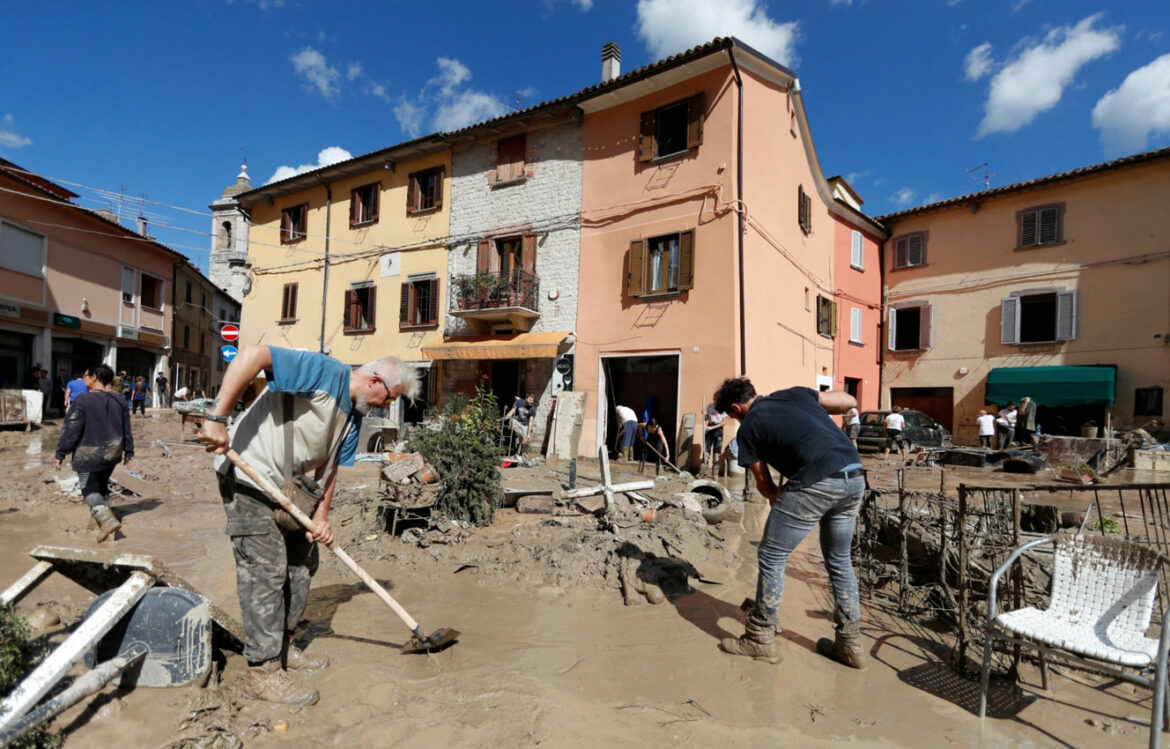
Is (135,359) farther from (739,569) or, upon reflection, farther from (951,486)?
(951,486)

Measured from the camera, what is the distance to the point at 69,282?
20.2 m

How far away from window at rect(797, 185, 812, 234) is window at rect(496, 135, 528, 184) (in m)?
8.08

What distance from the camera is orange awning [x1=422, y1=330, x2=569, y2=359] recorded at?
1507 cm

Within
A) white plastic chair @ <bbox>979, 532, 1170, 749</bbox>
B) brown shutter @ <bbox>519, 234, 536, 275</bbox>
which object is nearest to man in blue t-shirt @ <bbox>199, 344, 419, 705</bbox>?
white plastic chair @ <bbox>979, 532, 1170, 749</bbox>

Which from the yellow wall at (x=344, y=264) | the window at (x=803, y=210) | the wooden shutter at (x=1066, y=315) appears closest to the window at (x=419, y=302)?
the yellow wall at (x=344, y=264)

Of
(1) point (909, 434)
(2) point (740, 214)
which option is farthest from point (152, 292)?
(1) point (909, 434)

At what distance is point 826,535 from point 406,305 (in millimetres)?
16488

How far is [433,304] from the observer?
58.6 ft

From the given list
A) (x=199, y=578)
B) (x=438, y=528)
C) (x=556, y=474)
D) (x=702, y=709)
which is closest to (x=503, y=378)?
(x=556, y=474)

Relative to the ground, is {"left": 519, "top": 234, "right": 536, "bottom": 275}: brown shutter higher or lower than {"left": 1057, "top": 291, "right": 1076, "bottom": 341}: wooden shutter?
higher

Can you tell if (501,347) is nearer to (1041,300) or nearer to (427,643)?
(427,643)

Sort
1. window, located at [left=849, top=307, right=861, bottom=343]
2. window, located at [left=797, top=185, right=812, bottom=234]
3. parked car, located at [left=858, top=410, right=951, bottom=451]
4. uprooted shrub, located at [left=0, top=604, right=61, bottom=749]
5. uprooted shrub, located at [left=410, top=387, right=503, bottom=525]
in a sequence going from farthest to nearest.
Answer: window, located at [left=849, top=307, right=861, bottom=343]
parked car, located at [left=858, top=410, right=951, bottom=451]
window, located at [left=797, top=185, right=812, bottom=234]
uprooted shrub, located at [left=410, top=387, right=503, bottom=525]
uprooted shrub, located at [left=0, top=604, right=61, bottom=749]

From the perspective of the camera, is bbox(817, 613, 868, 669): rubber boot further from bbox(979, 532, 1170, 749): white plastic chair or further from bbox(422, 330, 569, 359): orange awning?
bbox(422, 330, 569, 359): orange awning

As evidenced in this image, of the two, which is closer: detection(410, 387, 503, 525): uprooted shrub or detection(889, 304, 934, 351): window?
detection(410, 387, 503, 525): uprooted shrub
